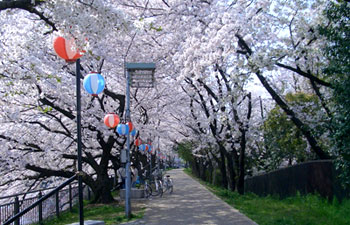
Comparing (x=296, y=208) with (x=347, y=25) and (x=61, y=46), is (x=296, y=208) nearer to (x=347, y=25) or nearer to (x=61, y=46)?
(x=347, y=25)

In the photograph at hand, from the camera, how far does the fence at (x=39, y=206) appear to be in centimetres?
1019

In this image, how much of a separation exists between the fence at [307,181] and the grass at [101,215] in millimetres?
5812

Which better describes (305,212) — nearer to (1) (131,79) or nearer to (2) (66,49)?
(1) (131,79)

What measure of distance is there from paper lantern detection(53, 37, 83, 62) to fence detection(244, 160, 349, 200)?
7.98 meters

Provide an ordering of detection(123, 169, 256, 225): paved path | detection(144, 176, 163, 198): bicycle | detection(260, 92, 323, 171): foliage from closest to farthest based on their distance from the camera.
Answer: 1. detection(123, 169, 256, 225): paved path
2. detection(260, 92, 323, 171): foliage
3. detection(144, 176, 163, 198): bicycle

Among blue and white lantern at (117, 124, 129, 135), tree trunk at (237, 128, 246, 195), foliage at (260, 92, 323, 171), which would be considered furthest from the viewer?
tree trunk at (237, 128, 246, 195)

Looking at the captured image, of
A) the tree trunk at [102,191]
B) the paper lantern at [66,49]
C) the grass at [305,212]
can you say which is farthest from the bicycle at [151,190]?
the paper lantern at [66,49]

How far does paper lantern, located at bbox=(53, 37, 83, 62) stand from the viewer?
5945mm

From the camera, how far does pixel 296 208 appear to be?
11.6 metres

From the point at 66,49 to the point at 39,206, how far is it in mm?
7142

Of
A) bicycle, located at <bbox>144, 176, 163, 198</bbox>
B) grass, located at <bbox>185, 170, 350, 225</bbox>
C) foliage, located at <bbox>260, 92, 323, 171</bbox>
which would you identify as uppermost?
foliage, located at <bbox>260, 92, 323, 171</bbox>

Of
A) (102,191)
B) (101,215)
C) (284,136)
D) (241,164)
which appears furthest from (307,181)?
(102,191)

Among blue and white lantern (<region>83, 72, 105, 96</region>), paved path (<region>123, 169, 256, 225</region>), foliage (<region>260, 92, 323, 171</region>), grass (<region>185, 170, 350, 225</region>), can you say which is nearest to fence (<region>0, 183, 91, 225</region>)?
paved path (<region>123, 169, 256, 225</region>)

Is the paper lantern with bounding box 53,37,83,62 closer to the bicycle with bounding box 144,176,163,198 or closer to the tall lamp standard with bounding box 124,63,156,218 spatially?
the tall lamp standard with bounding box 124,63,156,218
